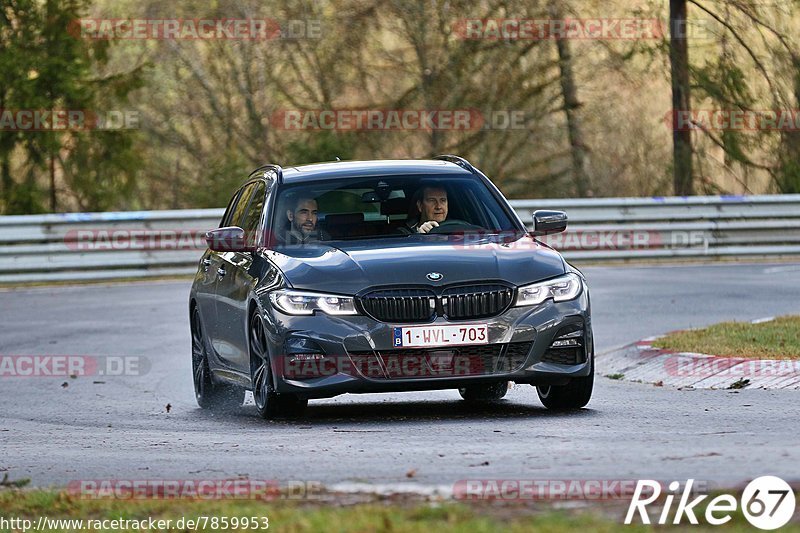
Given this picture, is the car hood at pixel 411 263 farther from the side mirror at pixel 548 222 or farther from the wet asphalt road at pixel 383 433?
the wet asphalt road at pixel 383 433

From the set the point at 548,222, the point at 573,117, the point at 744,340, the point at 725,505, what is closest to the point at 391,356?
the point at 548,222

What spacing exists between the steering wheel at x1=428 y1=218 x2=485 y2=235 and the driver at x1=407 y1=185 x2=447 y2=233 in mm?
32

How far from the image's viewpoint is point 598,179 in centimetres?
3431

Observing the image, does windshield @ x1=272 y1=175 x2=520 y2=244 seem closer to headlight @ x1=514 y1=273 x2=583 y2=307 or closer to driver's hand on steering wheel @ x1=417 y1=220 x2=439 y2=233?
driver's hand on steering wheel @ x1=417 y1=220 x2=439 y2=233

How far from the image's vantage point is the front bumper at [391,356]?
10.2 m

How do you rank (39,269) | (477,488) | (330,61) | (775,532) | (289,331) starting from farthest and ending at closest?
(330,61) < (39,269) < (289,331) < (477,488) < (775,532)

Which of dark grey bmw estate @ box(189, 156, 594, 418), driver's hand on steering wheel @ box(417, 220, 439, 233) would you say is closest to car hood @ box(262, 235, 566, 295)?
dark grey bmw estate @ box(189, 156, 594, 418)

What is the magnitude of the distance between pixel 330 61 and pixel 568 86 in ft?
15.1

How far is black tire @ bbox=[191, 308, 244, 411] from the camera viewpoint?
12.9 m

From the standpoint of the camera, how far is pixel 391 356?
1020cm

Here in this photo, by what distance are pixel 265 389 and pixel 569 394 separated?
6.35 ft

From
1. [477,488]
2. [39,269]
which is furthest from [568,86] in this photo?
[477,488]

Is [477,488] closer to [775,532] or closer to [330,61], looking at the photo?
[775,532]

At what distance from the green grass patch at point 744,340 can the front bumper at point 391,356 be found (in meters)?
3.29
